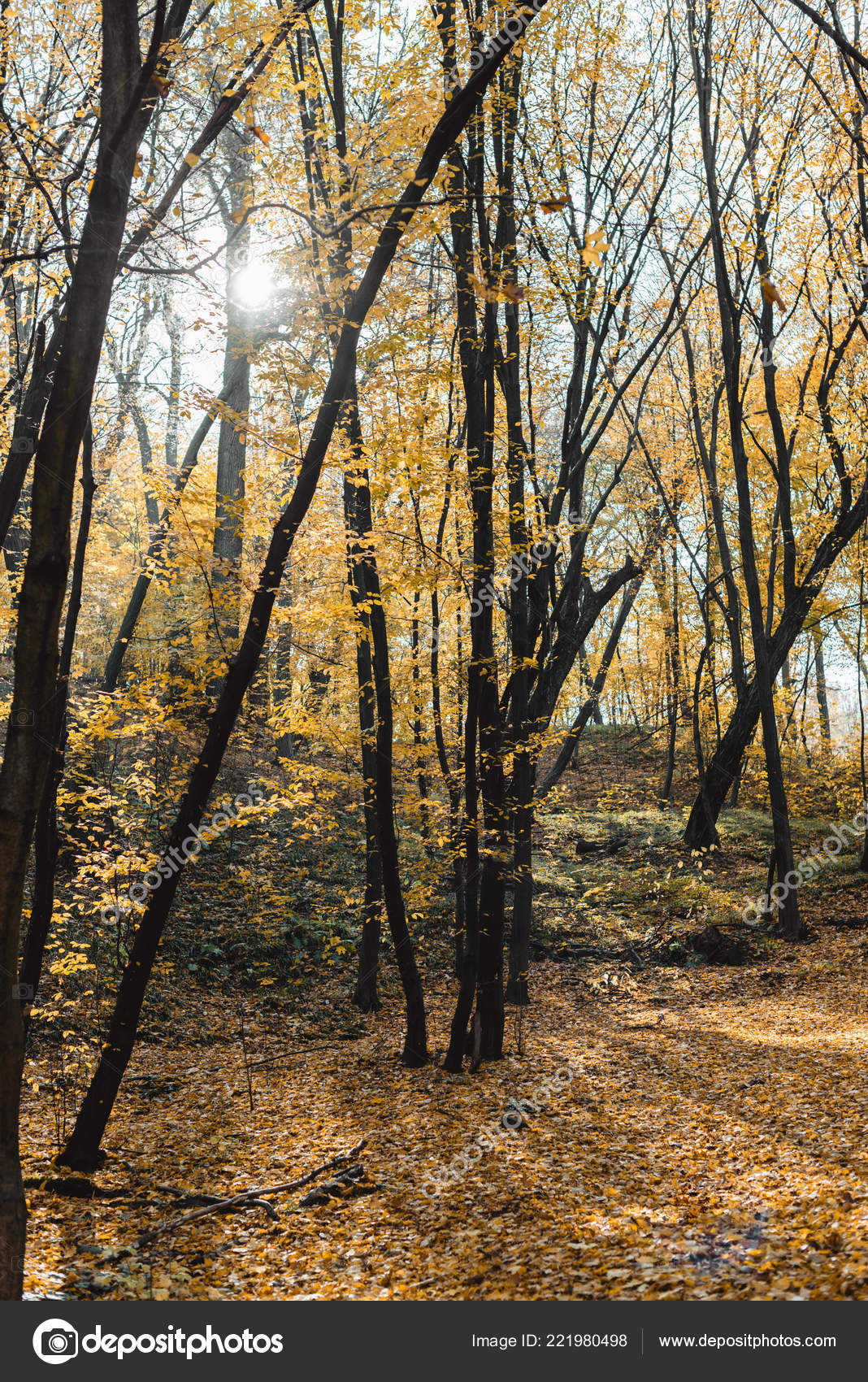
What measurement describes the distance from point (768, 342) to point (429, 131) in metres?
6.97

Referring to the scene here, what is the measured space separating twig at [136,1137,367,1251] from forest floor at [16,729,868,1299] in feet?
0.13

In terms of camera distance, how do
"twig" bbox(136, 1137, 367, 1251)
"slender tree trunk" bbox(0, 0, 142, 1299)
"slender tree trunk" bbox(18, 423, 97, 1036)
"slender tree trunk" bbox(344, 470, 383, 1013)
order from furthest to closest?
"slender tree trunk" bbox(344, 470, 383, 1013) < "slender tree trunk" bbox(18, 423, 97, 1036) < "twig" bbox(136, 1137, 367, 1251) < "slender tree trunk" bbox(0, 0, 142, 1299)

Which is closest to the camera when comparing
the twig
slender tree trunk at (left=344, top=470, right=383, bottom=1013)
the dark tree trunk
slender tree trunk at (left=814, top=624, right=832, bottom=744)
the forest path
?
the forest path

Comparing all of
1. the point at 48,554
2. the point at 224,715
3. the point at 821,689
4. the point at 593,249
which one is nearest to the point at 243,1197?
the point at 224,715

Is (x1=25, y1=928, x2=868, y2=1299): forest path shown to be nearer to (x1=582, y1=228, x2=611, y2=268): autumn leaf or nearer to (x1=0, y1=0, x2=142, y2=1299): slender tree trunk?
(x1=0, y1=0, x2=142, y2=1299): slender tree trunk

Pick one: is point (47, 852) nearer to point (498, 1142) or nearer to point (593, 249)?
point (498, 1142)

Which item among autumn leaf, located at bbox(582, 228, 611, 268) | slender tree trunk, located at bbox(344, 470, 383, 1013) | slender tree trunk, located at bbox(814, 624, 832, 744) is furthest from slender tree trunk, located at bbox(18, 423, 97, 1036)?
slender tree trunk, located at bbox(814, 624, 832, 744)
